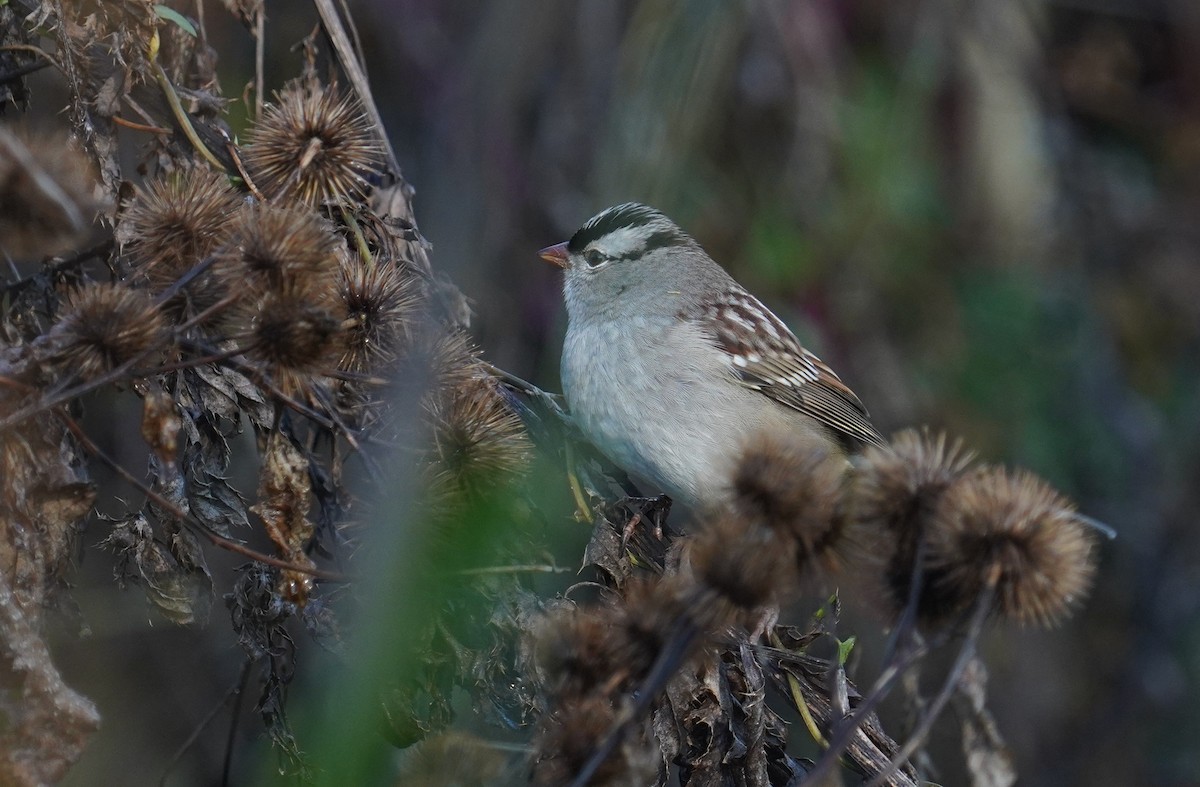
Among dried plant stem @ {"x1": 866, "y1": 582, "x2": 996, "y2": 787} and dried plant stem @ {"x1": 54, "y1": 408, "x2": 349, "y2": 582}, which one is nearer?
dried plant stem @ {"x1": 866, "y1": 582, "x2": 996, "y2": 787}

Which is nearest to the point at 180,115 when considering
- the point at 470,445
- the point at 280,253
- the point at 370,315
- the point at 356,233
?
the point at 356,233

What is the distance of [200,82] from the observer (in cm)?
334

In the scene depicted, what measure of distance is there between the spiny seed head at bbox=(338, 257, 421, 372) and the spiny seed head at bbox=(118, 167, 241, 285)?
0.31 metres

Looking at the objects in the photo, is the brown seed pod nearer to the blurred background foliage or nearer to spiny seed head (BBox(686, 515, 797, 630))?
spiny seed head (BBox(686, 515, 797, 630))

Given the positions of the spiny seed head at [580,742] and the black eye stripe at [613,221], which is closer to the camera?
the spiny seed head at [580,742]

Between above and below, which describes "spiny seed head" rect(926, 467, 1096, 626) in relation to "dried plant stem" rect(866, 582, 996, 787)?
above

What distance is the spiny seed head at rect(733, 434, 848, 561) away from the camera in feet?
6.77

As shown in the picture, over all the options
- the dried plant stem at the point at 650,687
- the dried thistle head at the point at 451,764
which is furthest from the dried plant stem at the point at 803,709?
the dried thistle head at the point at 451,764

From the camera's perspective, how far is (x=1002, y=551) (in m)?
2.07

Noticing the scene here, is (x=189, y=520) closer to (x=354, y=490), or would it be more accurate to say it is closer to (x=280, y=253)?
(x=280, y=253)

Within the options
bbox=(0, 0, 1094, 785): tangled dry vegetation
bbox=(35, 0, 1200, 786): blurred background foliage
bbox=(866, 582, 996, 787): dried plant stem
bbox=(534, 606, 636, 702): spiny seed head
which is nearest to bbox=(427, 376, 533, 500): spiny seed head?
bbox=(0, 0, 1094, 785): tangled dry vegetation

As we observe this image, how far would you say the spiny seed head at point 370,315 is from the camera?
2.73 meters

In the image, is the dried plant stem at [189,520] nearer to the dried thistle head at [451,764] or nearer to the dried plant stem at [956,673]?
the dried thistle head at [451,764]

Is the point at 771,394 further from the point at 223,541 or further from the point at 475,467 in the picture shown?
the point at 223,541
